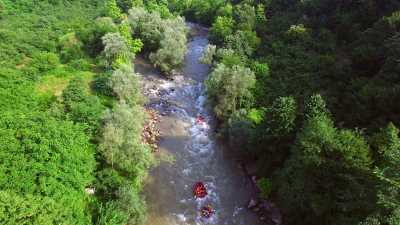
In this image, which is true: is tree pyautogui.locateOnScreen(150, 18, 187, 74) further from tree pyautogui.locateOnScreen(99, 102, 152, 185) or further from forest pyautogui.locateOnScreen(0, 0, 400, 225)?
tree pyautogui.locateOnScreen(99, 102, 152, 185)

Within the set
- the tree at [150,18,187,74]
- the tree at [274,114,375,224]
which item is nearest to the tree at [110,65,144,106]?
the tree at [150,18,187,74]

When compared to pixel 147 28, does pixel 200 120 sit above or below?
below

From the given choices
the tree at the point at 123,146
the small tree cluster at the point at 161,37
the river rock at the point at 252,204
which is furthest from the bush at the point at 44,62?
the river rock at the point at 252,204

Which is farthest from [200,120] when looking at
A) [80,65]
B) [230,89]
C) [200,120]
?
[80,65]

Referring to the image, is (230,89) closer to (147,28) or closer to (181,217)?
(181,217)

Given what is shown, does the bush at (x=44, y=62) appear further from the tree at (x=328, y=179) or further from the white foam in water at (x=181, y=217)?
the tree at (x=328, y=179)

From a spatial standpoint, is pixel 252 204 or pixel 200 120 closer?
pixel 252 204

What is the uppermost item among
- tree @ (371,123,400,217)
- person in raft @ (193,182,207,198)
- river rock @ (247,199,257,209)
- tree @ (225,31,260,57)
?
tree @ (371,123,400,217)

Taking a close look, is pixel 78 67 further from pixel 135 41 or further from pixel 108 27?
pixel 135 41
